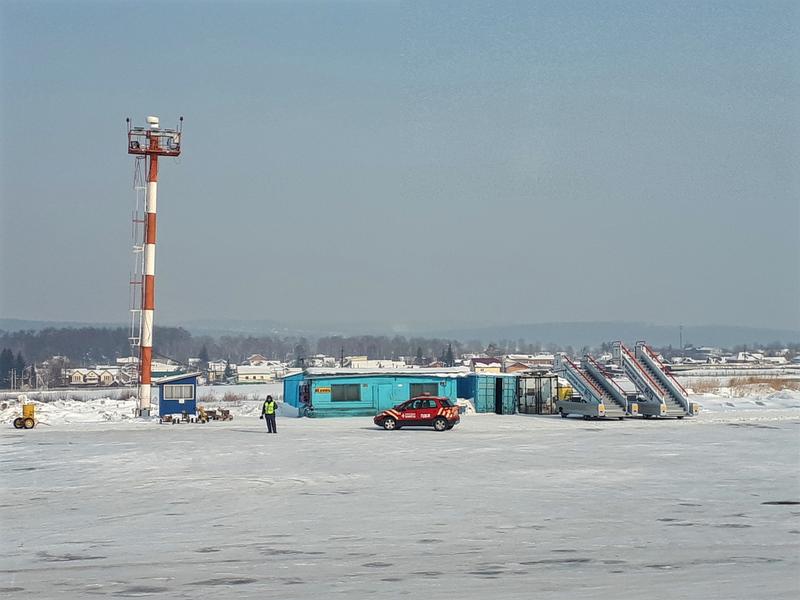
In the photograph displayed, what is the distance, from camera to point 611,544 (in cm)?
1583

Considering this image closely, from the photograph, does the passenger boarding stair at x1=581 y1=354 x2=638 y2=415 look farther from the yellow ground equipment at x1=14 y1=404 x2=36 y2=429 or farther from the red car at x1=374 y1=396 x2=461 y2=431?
the yellow ground equipment at x1=14 y1=404 x2=36 y2=429

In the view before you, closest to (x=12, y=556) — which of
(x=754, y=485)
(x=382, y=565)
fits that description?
(x=382, y=565)

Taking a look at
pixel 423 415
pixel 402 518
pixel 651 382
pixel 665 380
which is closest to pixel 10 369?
pixel 423 415

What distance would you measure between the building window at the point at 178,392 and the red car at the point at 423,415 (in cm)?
1101

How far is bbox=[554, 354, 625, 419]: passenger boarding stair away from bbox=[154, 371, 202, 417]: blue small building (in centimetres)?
1892

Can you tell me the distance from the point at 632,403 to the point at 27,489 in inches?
1312

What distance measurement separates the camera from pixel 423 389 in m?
52.6

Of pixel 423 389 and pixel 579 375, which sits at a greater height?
pixel 579 375

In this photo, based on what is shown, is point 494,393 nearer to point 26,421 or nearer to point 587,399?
point 587,399

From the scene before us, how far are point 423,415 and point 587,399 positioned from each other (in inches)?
462

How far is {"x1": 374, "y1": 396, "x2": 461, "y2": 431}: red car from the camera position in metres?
41.5

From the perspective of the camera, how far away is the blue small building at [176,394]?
47.3 meters

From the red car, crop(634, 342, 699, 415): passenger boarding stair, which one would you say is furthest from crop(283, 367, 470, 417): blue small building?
crop(634, 342, 699, 415): passenger boarding stair

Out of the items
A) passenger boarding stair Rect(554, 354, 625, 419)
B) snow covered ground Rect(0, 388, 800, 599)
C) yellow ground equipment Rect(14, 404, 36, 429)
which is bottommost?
snow covered ground Rect(0, 388, 800, 599)
